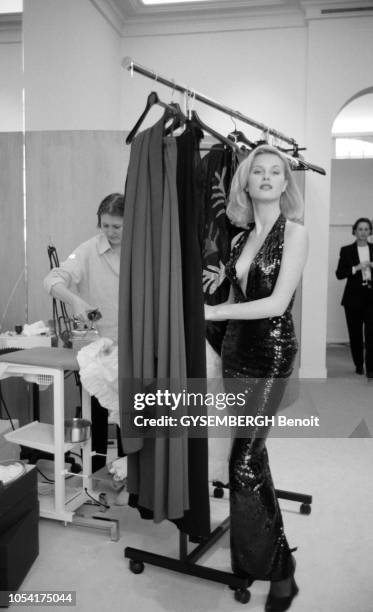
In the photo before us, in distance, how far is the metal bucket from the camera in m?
2.35

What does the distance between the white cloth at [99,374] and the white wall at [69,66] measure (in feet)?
7.02

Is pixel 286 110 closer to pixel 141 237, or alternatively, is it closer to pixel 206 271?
pixel 206 271

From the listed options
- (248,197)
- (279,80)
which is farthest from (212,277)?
(279,80)

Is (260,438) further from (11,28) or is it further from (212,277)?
(11,28)

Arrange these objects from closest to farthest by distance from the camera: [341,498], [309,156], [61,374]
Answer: [61,374], [341,498], [309,156]

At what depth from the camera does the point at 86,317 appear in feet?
8.11

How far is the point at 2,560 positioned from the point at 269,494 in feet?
2.92

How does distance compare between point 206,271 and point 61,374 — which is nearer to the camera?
point 206,271

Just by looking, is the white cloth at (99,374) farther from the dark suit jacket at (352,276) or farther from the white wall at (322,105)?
the dark suit jacket at (352,276)

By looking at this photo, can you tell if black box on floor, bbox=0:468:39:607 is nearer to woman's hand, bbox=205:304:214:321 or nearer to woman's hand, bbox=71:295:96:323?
woman's hand, bbox=71:295:96:323

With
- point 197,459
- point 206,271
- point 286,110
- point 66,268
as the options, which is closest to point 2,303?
point 66,268

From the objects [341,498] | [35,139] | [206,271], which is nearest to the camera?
[206,271]

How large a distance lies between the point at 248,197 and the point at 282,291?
0.41 m

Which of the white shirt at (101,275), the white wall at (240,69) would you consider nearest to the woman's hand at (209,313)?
the white shirt at (101,275)
